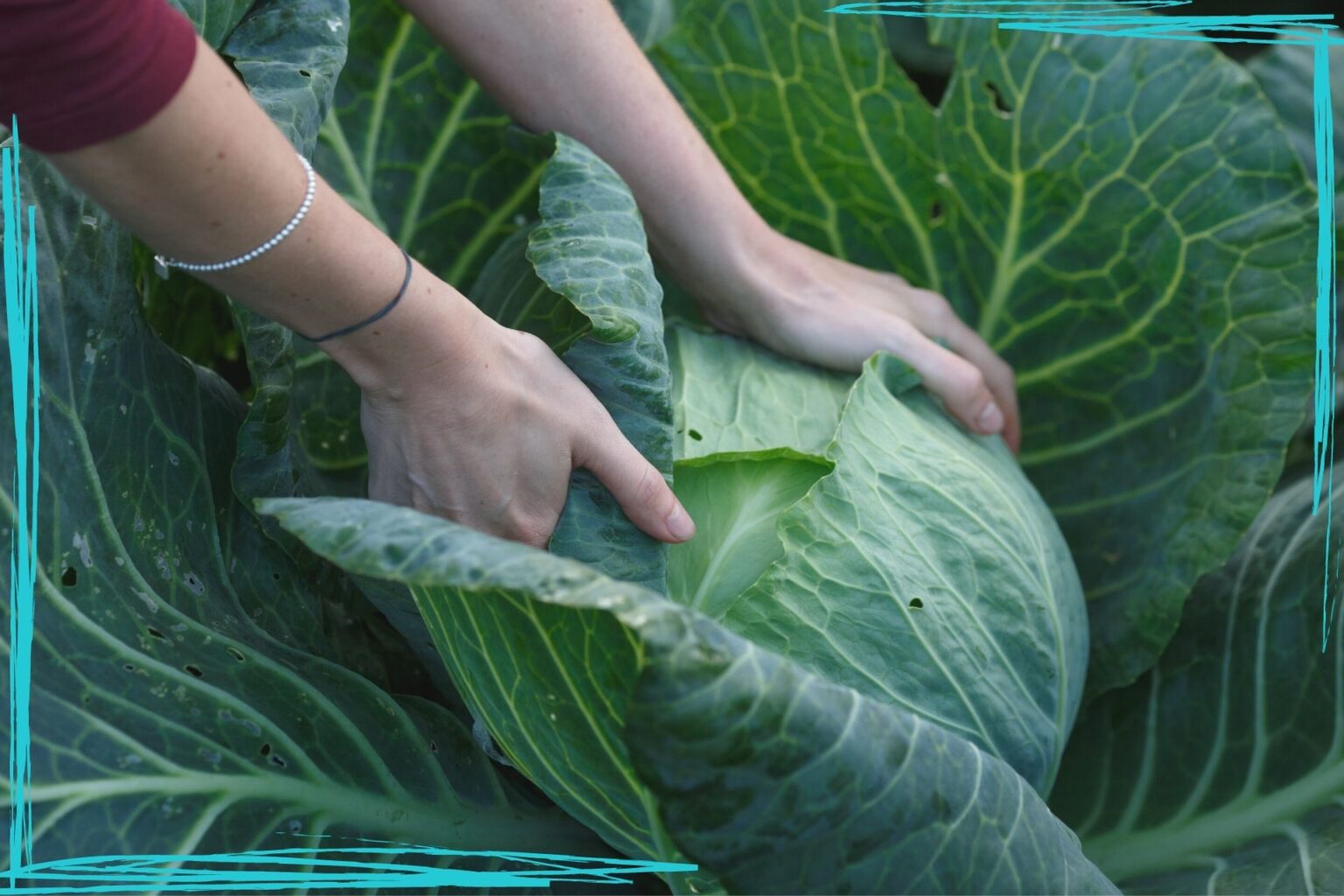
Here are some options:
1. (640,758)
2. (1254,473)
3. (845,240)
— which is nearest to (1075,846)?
(640,758)

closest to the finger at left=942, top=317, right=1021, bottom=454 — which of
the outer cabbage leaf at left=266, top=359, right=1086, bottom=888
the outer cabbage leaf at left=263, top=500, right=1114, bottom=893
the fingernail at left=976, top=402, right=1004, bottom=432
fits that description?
the fingernail at left=976, top=402, right=1004, bottom=432

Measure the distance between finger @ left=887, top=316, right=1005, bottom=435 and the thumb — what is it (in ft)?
1.40

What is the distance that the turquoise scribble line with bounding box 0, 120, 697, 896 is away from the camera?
908 millimetres

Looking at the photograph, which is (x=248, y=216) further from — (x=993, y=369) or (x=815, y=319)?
(x=993, y=369)

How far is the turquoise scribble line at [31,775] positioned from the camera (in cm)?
91

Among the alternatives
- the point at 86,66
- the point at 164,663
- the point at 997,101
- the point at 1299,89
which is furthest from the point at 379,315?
the point at 1299,89

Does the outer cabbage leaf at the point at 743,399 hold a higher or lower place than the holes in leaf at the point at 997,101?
lower

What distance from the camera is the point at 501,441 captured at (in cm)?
95

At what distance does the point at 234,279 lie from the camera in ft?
2.64

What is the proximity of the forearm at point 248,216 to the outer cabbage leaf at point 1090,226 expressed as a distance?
773 mm

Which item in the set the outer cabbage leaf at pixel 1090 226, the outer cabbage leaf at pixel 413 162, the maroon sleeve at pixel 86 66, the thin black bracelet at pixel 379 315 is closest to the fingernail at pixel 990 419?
the outer cabbage leaf at pixel 1090 226

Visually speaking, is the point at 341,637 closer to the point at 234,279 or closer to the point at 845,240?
the point at 234,279

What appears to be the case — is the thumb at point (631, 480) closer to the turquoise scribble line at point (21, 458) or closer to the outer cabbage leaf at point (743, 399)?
the outer cabbage leaf at point (743, 399)

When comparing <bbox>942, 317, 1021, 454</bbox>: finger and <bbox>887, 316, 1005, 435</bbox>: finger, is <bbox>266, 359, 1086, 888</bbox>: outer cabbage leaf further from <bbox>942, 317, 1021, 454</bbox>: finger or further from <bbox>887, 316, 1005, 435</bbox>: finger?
<bbox>942, 317, 1021, 454</bbox>: finger
